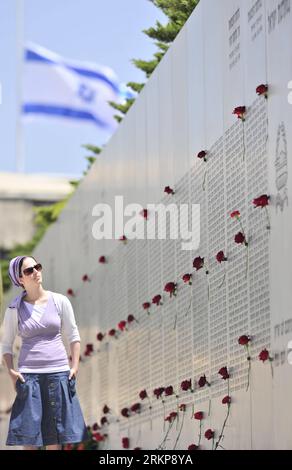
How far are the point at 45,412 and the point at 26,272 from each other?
3.42 ft

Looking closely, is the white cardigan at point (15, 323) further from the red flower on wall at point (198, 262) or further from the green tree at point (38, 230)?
the green tree at point (38, 230)

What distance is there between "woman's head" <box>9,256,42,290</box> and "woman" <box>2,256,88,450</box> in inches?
2.0

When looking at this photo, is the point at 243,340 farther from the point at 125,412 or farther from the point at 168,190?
the point at 125,412

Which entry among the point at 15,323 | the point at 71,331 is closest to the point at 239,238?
the point at 71,331

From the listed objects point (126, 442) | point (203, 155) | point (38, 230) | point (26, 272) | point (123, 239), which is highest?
point (38, 230)

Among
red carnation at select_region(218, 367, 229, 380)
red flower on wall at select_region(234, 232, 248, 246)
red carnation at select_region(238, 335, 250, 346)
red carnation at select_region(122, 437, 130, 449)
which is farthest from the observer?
red carnation at select_region(122, 437, 130, 449)

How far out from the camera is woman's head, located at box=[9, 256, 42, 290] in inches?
342

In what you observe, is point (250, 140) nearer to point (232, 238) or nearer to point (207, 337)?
point (232, 238)

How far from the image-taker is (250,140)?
352 inches

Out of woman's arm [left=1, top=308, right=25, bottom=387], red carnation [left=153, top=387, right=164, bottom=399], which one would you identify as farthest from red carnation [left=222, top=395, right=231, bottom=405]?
red carnation [left=153, top=387, right=164, bottom=399]

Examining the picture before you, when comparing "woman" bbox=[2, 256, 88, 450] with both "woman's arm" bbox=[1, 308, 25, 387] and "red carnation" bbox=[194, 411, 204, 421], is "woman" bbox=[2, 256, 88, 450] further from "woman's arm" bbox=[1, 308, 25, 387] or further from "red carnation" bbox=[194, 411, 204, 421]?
"red carnation" bbox=[194, 411, 204, 421]

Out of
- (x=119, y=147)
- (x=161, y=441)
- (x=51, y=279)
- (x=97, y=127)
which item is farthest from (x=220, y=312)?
(x=97, y=127)

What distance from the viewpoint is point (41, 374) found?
29.3 ft

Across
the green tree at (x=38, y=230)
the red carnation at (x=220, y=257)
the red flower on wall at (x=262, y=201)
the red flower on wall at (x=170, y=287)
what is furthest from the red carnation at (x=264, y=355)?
the green tree at (x=38, y=230)
